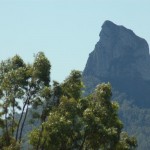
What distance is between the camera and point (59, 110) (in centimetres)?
3653

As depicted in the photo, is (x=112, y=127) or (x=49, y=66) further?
(x=49, y=66)

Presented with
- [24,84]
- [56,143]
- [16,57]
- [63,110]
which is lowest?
[56,143]

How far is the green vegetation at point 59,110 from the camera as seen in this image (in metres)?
35.3

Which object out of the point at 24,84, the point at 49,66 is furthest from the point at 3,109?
the point at 49,66

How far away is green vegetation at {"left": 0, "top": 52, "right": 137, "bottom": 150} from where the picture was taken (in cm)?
3534

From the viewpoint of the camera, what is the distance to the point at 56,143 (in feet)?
117

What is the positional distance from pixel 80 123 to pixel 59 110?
204 centimetres

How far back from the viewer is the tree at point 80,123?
114 feet

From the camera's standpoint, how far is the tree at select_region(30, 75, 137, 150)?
114ft

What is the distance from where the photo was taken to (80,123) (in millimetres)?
35812

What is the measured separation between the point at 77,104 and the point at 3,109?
8094mm

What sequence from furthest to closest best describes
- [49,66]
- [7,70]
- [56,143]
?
[7,70] → [49,66] → [56,143]

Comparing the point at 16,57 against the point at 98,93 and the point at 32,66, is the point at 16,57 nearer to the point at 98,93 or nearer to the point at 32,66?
the point at 32,66

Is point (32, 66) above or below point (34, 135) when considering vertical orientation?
above
